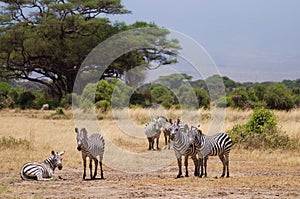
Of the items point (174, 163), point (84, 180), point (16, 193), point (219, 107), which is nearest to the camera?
point (16, 193)

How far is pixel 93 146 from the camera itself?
482 inches

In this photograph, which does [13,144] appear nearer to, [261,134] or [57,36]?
[261,134]

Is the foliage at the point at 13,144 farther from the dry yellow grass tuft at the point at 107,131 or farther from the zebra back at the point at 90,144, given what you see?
the zebra back at the point at 90,144

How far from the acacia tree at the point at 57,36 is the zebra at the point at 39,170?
2808cm

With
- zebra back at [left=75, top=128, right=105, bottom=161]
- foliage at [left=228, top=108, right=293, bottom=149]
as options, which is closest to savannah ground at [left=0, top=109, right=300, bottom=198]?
foliage at [left=228, top=108, right=293, bottom=149]

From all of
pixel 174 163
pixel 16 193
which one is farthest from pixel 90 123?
pixel 16 193

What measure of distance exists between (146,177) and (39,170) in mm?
2428

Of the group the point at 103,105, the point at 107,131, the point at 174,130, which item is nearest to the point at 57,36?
the point at 103,105

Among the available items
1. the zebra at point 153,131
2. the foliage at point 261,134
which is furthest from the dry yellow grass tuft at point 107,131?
the foliage at point 261,134

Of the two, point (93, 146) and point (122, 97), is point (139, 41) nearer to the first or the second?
point (122, 97)

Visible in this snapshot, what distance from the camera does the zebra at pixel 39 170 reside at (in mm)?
12078

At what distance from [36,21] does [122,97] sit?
42.3 feet

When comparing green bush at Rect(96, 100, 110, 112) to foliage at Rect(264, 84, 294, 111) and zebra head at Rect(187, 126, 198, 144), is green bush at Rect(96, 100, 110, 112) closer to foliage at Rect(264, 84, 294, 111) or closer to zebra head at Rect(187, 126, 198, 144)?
foliage at Rect(264, 84, 294, 111)

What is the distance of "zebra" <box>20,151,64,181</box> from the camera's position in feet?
39.6
